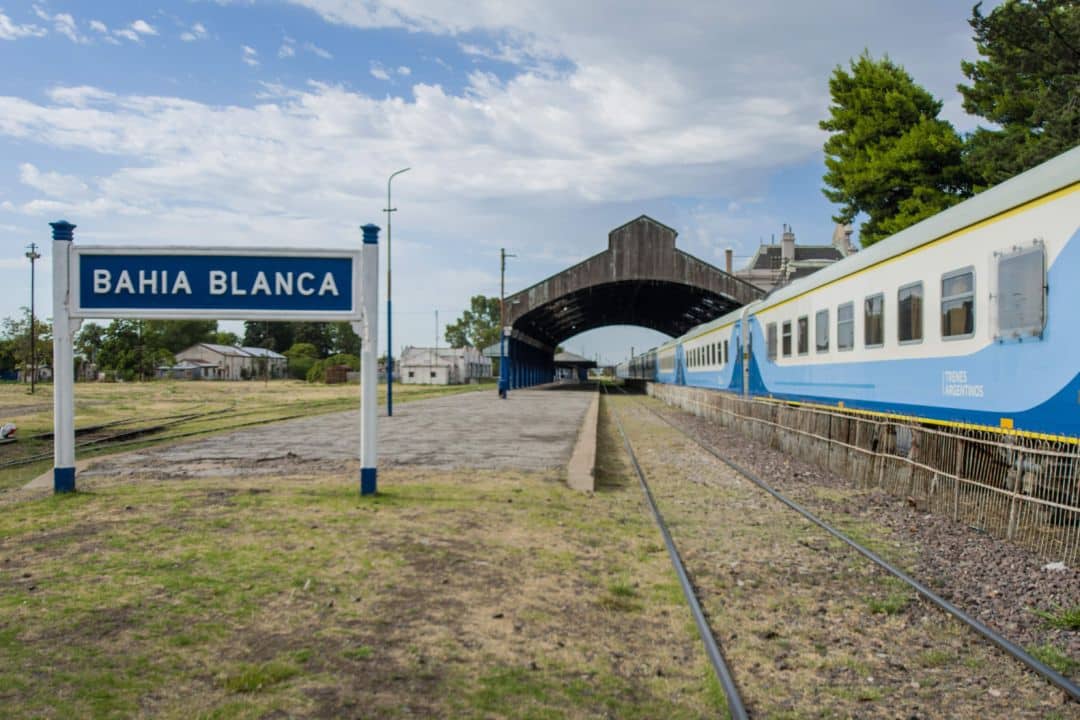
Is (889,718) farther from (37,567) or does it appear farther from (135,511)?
(135,511)

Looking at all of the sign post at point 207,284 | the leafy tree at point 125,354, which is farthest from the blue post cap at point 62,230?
the leafy tree at point 125,354

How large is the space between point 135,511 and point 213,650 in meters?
4.44

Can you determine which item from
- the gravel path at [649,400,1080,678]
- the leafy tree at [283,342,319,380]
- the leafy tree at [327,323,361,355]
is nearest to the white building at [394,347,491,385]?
the leafy tree at [283,342,319,380]

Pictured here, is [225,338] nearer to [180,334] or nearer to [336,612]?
[180,334]

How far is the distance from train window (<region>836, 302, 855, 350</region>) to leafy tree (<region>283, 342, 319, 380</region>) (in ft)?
301

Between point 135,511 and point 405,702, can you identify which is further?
point 135,511

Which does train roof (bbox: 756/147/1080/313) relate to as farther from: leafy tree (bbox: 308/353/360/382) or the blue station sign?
leafy tree (bbox: 308/353/360/382)

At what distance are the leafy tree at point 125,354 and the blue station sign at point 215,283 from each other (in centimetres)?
8814

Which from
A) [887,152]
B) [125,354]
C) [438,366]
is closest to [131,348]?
[125,354]

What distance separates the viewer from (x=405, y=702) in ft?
13.6

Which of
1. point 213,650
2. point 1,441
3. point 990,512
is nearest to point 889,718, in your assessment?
point 213,650

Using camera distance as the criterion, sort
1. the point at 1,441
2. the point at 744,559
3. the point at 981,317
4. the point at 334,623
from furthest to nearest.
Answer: the point at 1,441
the point at 981,317
the point at 744,559
the point at 334,623

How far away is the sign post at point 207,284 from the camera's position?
954 centimetres

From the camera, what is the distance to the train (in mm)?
8109
